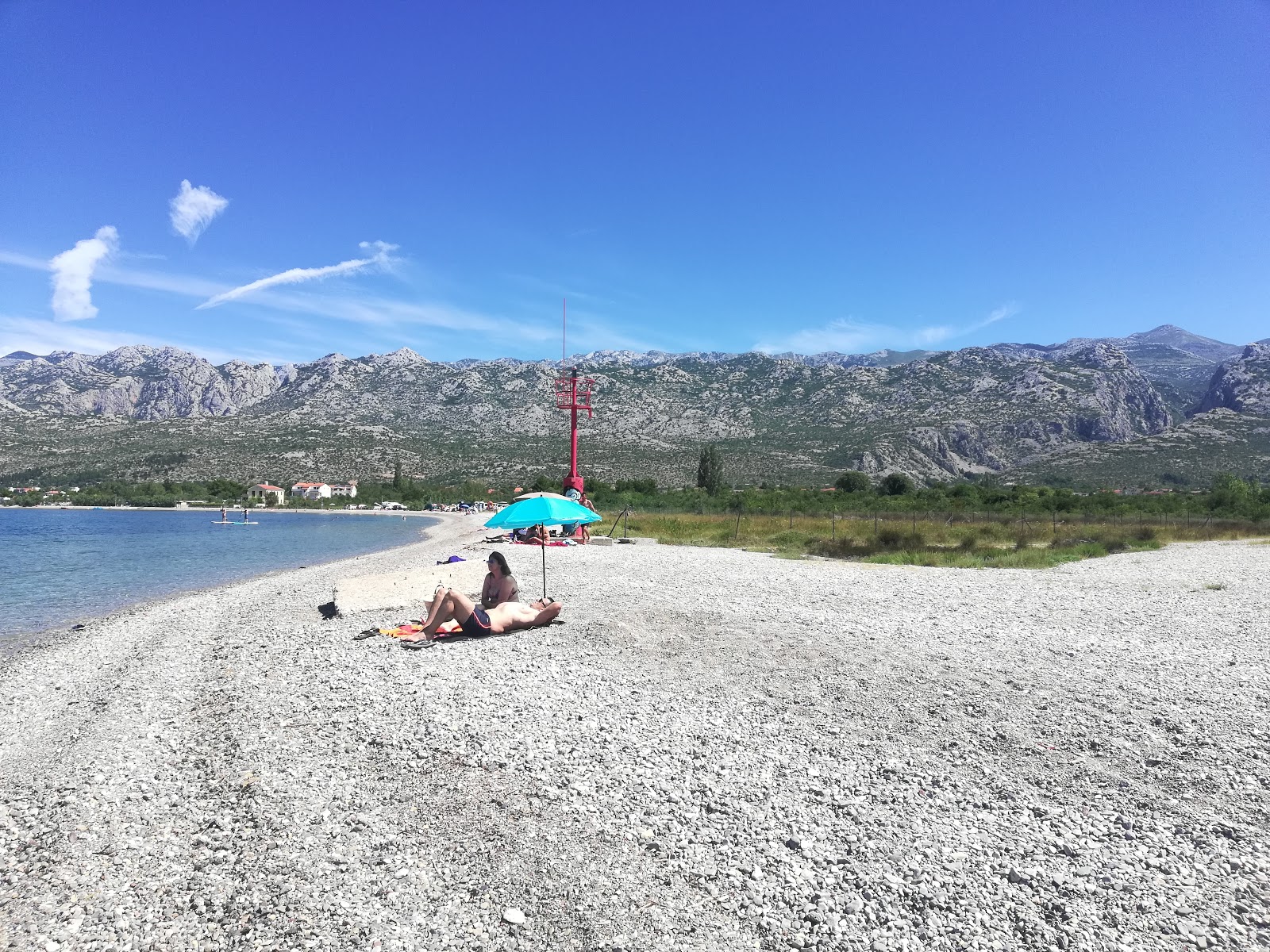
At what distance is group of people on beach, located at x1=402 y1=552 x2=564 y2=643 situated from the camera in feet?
32.3

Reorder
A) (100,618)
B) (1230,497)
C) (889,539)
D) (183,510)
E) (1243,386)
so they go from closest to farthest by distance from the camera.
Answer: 1. (100,618)
2. (889,539)
3. (1230,497)
4. (183,510)
5. (1243,386)

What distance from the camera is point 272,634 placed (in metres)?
11.2

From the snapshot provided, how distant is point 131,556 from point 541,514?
1133 inches

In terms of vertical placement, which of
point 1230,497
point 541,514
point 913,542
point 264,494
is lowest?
point 913,542

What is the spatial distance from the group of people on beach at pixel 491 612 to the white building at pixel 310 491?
104624mm

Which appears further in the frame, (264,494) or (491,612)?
(264,494)

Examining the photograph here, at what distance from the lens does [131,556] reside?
30.3 m

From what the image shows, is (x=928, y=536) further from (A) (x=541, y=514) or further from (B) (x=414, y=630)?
(B) (x=414, y=630)

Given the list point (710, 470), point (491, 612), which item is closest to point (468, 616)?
point (491, 612)

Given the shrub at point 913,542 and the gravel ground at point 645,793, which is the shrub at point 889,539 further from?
the gravel ground at point 645,793

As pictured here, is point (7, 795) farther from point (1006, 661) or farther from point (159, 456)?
point (159, 456)

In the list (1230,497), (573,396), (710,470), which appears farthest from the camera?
(710,470)

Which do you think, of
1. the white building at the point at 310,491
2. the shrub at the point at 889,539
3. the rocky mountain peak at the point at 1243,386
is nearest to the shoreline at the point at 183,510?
the white building at the point at 310,491

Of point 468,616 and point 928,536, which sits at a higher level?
point 468,616
